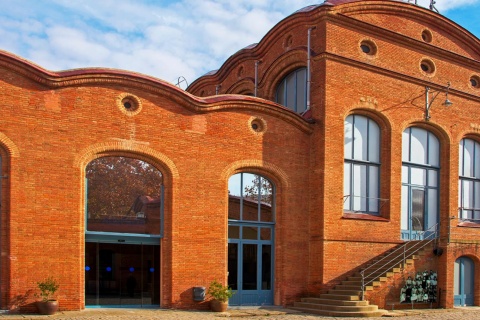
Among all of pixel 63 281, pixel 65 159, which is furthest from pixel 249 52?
pixel 63 281

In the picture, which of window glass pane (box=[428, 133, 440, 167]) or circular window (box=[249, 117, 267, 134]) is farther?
window glass pane (box=[428, 133, 440, 167])

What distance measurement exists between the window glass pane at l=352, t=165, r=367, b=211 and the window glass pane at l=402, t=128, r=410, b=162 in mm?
1950

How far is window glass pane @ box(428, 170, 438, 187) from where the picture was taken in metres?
22.8

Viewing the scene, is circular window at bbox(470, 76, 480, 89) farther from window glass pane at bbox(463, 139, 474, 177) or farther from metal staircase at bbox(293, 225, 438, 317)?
metal staircase at bbox(293, 225, 438, 317)

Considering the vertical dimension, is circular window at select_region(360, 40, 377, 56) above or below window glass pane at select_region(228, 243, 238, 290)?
above

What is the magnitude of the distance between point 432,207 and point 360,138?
14.8 ft

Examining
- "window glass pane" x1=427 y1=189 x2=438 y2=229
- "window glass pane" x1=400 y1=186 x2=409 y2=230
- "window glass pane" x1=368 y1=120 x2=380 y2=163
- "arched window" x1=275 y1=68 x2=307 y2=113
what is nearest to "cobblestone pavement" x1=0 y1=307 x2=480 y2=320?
"window glass pane" x1=400 y1=186 x2=409 y2=230

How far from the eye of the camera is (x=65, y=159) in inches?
625

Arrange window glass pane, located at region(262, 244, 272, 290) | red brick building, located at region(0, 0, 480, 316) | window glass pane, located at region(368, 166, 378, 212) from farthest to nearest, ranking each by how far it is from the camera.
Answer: window glass pane, located at region(368, 166, 378, 212) < window glass pane, located at region(262, 244, 272, 290) < red brick building, located at region(0, 0, 480, 316)

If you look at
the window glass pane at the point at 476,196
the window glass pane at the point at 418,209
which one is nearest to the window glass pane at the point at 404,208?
the window glass pane at the point at 418,209

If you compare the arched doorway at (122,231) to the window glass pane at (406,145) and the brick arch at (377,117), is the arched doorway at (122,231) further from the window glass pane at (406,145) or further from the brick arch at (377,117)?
the window glass pane at (406,145)

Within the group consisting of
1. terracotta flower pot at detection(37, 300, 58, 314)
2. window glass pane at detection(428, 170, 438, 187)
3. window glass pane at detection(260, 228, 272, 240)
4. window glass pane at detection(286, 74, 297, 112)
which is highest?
window glass pane at detection(286, 74, 297, 112)

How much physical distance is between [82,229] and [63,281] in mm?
1436

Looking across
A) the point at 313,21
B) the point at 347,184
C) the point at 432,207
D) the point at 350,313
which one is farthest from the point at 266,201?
the point at 432,207
